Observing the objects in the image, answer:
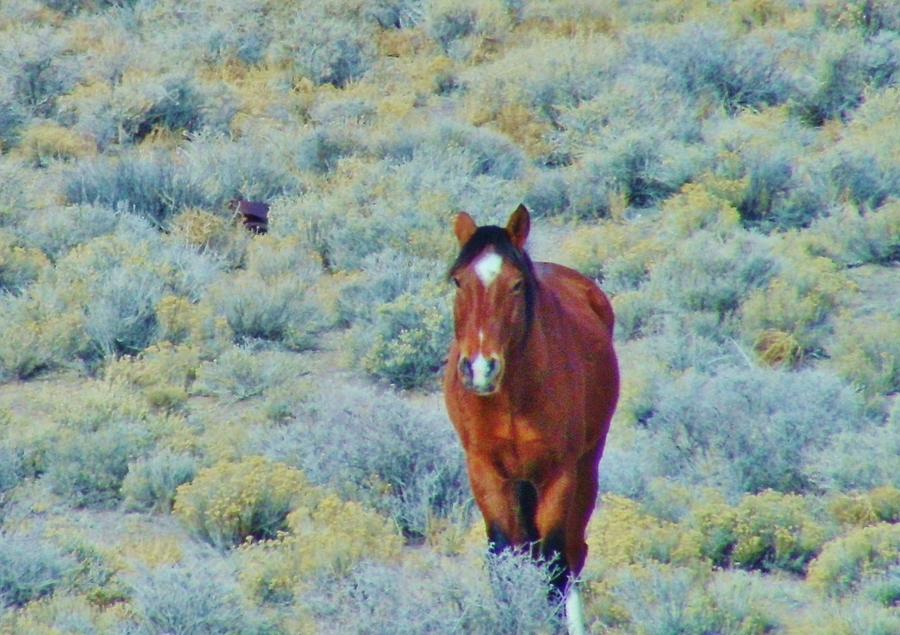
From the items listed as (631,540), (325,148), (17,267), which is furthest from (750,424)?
(325,148)

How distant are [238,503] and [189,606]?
1.68 m

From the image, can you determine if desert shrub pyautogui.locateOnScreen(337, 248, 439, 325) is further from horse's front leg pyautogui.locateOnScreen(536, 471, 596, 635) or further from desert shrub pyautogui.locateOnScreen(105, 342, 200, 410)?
horse's front leg pyautogui.locateOnScreen(536, 471, 596, 635)

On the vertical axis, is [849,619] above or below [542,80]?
above

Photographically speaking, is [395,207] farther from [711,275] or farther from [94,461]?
[94,461]

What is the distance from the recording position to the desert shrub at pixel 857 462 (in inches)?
323

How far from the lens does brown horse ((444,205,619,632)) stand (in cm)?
561

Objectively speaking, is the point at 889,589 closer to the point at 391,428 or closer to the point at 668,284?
the point at 391,428

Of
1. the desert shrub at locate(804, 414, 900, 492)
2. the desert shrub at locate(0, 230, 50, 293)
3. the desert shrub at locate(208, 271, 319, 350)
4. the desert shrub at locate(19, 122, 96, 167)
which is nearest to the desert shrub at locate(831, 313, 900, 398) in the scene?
the desert shrub at locate(804, 414, 900, 492)

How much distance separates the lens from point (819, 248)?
13000 mm

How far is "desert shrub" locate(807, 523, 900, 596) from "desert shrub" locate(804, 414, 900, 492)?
85 cm

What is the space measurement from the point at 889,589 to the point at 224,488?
3332 mm

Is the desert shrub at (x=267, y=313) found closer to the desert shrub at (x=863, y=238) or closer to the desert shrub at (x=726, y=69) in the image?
the desert shrub at (x=863, y=238)

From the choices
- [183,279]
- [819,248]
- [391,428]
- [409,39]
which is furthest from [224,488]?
[409,39]

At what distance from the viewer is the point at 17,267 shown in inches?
504
